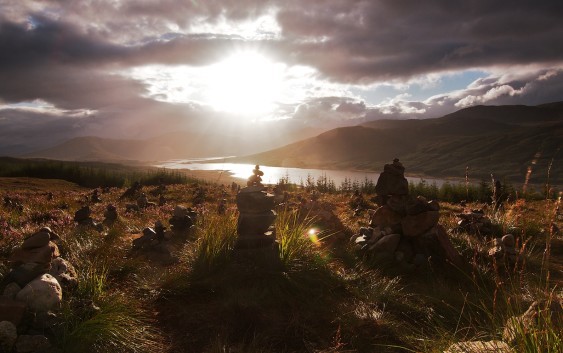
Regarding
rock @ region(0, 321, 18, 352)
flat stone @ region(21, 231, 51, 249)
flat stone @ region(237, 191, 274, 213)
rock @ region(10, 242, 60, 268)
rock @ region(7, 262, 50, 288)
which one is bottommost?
rock @ region(0, 321, 18, 352)

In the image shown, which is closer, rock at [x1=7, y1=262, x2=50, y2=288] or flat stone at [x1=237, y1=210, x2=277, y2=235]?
rock at [x1=7, y1=262, x2=50, y2=288]

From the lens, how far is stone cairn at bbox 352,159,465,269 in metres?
8.76

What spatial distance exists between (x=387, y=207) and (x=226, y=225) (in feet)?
15.1

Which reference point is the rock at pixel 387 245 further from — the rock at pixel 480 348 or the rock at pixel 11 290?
the rock at pixel 11 290

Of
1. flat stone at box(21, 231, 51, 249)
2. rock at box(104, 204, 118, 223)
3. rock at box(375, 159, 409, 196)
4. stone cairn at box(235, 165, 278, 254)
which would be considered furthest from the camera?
rock at box(104, 204, 118, 223)

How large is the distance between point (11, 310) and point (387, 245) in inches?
295

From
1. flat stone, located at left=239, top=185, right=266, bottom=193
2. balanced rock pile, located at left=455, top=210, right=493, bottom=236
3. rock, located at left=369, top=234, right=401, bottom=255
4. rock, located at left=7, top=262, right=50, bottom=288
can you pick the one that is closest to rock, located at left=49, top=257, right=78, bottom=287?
rock, located at left=7, top=262, right=50, bottom=288

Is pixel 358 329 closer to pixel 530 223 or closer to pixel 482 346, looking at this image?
pixel 482 346

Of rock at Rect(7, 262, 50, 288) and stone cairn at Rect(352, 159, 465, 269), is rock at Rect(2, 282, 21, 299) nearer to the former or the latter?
rock at Rect(7, 262, 50, 288)

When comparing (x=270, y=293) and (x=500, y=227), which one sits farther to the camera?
(x=500, y=227)

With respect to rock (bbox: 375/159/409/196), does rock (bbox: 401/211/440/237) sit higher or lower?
lower

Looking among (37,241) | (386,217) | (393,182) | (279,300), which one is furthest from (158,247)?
(393,182)

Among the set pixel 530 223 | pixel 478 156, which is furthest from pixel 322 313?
pixel 478 156

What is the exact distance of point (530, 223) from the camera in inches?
480
